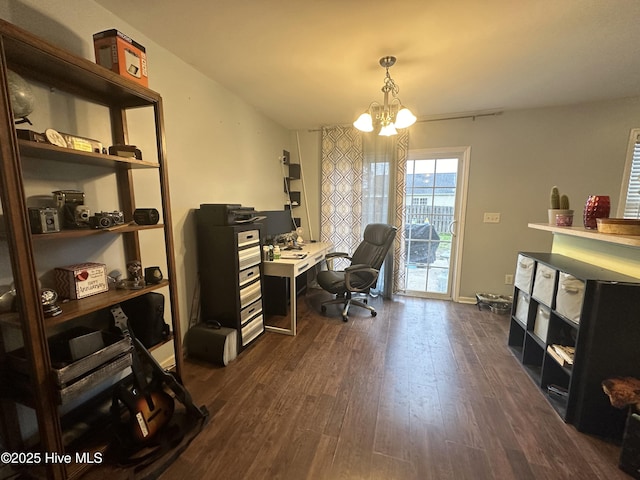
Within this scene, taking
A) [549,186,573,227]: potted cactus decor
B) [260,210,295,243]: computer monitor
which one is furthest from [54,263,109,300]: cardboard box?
[549,186,573,227]: potted cactus decor

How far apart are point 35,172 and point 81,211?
255mm

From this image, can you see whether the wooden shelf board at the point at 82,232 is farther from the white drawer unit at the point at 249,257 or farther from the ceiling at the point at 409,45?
the ceiling at the point at 409,45

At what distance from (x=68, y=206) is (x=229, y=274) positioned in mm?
1065

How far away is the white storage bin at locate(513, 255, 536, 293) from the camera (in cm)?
202

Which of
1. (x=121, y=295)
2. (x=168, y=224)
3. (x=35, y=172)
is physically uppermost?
(x=35, y=172)

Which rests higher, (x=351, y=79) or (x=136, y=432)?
(x=351, y=79)

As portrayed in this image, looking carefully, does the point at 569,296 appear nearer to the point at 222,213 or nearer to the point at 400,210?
the point at 400,210

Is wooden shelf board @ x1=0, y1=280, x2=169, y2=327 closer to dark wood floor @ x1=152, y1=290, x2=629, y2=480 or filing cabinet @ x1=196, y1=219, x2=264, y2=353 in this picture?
filing cabinet @ x1=196, y1=219, x2=264, y2=353

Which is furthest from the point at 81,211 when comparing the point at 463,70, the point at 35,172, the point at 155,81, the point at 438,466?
the point at 463,70

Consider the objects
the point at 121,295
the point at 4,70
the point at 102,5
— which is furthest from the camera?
the point at 102,5

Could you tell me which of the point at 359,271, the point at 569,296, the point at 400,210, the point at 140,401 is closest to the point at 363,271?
the point at 359,271

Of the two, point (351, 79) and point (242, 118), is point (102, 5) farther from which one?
point (351, 79)

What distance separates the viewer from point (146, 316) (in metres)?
1.52

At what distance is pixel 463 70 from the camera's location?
2113 millimetres
